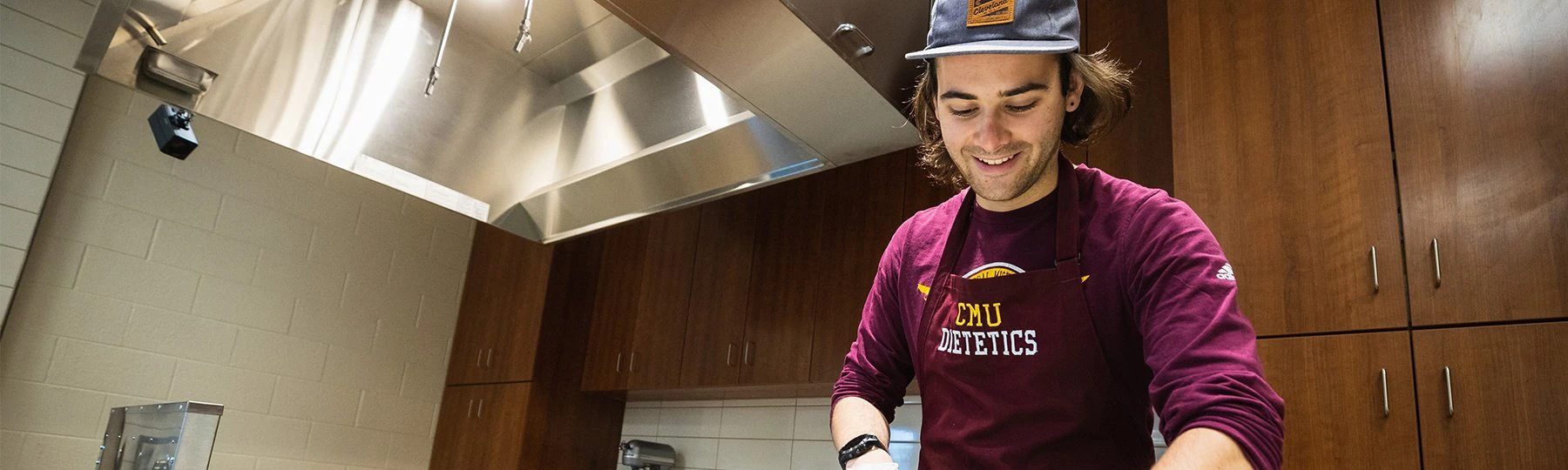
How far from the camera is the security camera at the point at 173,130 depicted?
1852 mm

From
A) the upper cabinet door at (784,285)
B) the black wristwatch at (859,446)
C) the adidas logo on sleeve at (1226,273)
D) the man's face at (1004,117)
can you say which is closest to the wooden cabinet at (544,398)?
the upper cabinet door at (784,285)

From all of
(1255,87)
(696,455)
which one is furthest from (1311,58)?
(696,455)

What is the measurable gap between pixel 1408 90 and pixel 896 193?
1.44 metres

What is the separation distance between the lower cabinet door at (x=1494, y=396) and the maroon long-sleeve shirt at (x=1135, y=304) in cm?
93

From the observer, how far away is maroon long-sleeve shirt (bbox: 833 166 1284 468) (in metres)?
0.83

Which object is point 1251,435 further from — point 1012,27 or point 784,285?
point 784,285

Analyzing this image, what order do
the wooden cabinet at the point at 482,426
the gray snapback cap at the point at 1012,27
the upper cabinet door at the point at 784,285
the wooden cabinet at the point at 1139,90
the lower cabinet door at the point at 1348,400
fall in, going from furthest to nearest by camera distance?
the wooden cabinet at the point at 482,426 < the upper cabinet door at the point at 784,285 < the wooden cabinet at the point at 1139,90 < the lower cabinet door at the point at 1348,400 < the gray snapback cap at the point at 1012,27

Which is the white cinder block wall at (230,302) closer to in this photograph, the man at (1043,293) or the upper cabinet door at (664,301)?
the upper cabinet door at (664,301)

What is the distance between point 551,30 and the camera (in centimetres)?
212

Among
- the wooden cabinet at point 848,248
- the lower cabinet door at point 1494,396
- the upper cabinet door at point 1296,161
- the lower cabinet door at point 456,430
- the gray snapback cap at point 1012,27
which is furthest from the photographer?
the lower cabinet door at point 456,430

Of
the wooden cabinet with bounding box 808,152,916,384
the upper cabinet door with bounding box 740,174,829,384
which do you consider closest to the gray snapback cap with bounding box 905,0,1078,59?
the wooden cabinet with bounding box 808,152,916,384

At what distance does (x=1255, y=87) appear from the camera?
2027mm

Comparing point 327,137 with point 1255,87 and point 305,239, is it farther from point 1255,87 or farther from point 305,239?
point 305,239

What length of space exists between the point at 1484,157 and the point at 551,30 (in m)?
1.88
